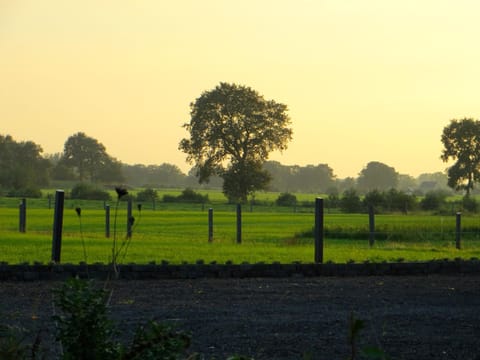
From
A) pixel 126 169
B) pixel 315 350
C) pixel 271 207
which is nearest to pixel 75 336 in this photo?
pixel 315 350

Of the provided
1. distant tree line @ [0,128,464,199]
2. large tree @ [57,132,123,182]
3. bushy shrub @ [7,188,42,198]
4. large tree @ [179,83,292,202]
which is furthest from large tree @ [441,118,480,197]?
large tree @ [57,132,123,182]

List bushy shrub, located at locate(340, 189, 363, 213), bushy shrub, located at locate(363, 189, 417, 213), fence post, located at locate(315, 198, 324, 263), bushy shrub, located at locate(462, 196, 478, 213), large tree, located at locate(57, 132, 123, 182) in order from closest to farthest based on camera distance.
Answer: fence post, located at locate(315, 198, 324, 263) → bushy shrub, located at locate(363, 189, 417, 213) → bushy shrub, located at locate(340, 189, 363, 213) → bushy shrub, located at locate(462, 196, 478, 213) → large tree, located at locate(57, 132, 123, 182)

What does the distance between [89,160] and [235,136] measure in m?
54.4

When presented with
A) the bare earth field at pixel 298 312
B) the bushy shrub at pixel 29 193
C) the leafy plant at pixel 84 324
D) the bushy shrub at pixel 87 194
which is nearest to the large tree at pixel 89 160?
the bushy shrub at pixel 29 193

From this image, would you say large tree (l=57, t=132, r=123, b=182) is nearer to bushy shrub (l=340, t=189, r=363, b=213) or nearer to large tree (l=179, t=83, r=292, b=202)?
large tree (l=179, t=83, r=292, b=202)

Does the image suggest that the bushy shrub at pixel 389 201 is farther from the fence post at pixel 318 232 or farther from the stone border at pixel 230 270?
the stone border at pixel 230 270

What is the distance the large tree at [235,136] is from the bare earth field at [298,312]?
60.2 meters

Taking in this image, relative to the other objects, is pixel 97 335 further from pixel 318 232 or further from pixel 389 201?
pixel 389 201

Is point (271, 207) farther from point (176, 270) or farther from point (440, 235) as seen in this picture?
point (176, 270)

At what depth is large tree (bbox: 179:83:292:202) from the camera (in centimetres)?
7356

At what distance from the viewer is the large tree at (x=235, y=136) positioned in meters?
73.6

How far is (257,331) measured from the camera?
803cm

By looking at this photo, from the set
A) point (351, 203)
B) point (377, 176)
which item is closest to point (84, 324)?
point (351, 203)

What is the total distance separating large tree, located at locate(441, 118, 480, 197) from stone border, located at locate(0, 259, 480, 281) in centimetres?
7583
